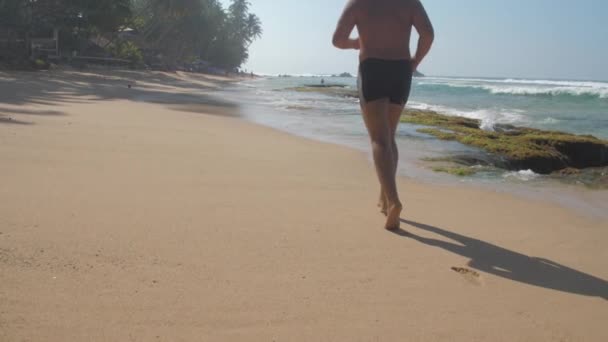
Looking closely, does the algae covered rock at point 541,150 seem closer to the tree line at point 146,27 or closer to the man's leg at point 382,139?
the man's leg at point 382,139

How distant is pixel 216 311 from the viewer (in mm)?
1635

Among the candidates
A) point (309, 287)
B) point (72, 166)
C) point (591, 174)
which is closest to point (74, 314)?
point (309, 287)

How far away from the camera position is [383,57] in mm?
3037

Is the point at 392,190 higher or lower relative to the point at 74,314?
higher

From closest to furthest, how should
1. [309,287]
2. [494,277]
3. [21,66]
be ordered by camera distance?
[309,287] → [494,277] → [21,66]

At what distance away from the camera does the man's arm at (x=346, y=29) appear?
10.2 feet

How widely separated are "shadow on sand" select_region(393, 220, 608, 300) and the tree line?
29.4 meters

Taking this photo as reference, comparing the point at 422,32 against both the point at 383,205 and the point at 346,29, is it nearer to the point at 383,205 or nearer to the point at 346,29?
the point at 346,29

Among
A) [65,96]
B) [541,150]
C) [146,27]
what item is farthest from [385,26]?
[146,27]

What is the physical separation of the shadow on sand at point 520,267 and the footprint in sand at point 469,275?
2.8 inches

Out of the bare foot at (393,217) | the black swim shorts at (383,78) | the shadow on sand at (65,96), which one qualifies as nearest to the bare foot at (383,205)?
the bare foot at (393,217)

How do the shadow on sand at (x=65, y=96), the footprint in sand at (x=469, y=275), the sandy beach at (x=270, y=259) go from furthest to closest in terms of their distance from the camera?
the shadow on sand at (x=65, y=96) → the footprint in sand at (x=469, y=275) → the sandy beach at (x=270, y=259)

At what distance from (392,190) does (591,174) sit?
4148 millimetres

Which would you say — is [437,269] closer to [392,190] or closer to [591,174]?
[392,190]
